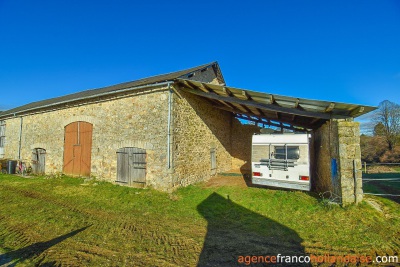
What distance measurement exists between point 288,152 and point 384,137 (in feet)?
73.6

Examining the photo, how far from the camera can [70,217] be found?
5887mm

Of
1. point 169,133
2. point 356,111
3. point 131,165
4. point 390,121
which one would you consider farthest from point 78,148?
point 390,121

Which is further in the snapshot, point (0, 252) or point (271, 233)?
point (271, 233)

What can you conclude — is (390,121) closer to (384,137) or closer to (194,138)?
(384,137)

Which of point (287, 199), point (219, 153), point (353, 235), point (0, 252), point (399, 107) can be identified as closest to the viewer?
point (0, 252)

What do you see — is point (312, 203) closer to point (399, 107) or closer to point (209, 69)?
point (209, 69)

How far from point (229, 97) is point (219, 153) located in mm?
5463

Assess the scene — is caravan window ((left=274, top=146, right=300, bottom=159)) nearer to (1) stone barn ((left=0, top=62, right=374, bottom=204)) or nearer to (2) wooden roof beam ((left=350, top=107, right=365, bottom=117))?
(1) stone barn ((left=0, top=62, right=374, bottom=204))

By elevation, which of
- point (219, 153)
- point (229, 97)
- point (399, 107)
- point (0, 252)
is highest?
point (399, 107)

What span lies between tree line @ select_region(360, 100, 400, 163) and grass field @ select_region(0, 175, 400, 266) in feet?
65.7

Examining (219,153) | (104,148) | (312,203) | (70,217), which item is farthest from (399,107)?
(70,217)

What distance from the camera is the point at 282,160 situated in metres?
7.87

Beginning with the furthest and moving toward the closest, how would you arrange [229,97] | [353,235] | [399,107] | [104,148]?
1. [399,107]
2. [104,148]
3. [229,97]
4. [353,235]

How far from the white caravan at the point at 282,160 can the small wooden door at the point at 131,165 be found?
4.88 meters
